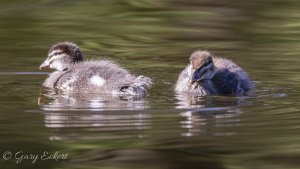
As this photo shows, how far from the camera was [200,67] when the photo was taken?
356 inches

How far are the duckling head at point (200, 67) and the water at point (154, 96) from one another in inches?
10.5

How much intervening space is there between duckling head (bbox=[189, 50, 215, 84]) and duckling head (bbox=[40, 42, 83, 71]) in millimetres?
1454

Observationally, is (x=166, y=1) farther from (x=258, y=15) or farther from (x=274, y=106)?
(x=274, y=106)

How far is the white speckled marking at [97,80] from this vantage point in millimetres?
8945

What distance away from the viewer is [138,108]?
7961 mm

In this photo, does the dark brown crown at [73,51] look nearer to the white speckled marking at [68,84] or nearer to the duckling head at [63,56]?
the duckling head at [63,56]

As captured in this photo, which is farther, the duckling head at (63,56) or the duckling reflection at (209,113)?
the duckling head at (63,56)

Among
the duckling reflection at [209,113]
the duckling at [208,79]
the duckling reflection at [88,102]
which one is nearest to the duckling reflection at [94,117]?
the duckling reflection at [88,102]

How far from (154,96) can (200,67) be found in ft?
1.98

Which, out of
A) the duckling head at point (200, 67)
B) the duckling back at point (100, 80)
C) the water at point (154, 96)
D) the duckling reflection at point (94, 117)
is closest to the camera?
the water at point (154, 96)

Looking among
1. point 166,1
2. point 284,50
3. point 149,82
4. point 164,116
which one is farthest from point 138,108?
point 166,1

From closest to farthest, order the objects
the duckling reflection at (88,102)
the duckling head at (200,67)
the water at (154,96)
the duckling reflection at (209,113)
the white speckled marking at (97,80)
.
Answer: the water at (154,96) → the duckling reflection at (209,113) → the duckling reflection at (88,102) → the white speckled marking at (97,80) → the duckling head at (200,67)

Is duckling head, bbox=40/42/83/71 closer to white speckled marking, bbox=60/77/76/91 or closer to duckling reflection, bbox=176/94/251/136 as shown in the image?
white speckled marking, bbox=60/77/76/91

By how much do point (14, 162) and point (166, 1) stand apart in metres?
8.84
